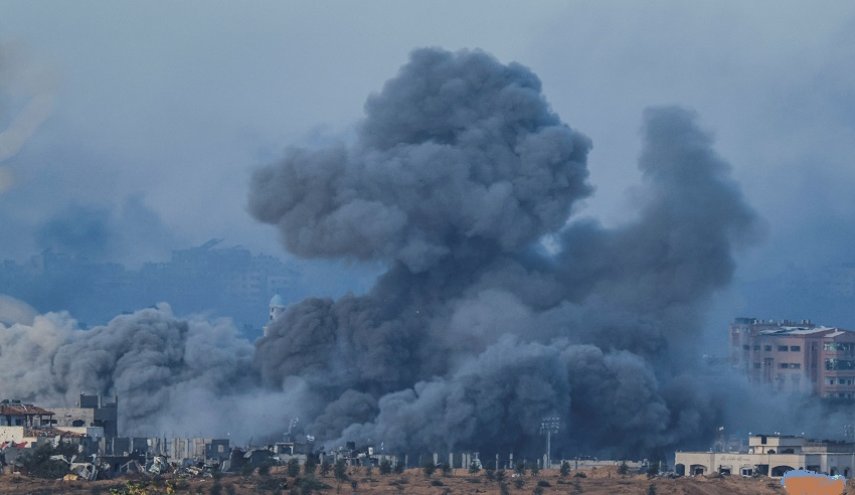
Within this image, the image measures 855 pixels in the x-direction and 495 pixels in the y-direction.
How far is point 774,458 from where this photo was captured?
73.1 meters

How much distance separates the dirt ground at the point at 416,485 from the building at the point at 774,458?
6478 millimetres

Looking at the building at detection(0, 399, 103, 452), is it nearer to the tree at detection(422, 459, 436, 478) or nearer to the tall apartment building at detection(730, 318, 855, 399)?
the tree at detection(422, 459, 436, 478)

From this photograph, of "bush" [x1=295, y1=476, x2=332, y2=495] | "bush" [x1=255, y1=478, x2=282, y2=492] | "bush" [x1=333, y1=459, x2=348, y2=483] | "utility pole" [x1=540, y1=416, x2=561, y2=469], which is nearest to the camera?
"bush" [x1=295, y1=476, x2=332, y2=495]

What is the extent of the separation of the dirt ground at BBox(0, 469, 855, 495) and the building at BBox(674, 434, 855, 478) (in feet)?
21.3

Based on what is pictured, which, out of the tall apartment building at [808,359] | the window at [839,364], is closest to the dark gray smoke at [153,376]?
the tall apartment building at [808,359]

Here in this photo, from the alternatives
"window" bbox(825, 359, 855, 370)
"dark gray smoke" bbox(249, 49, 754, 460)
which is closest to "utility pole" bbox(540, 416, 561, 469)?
"dark gray smoke" bbox(249, 49, 754, 460)

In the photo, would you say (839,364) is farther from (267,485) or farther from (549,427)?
(267,485)

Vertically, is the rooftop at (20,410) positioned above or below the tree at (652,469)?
above

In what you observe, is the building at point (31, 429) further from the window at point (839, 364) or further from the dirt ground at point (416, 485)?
the window at point (839, 364)

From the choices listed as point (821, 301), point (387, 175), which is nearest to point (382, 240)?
point (387, 175)

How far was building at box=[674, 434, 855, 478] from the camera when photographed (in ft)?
239

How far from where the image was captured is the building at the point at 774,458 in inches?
2864

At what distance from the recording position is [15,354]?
284ft

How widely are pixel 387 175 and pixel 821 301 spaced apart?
66.2 m
